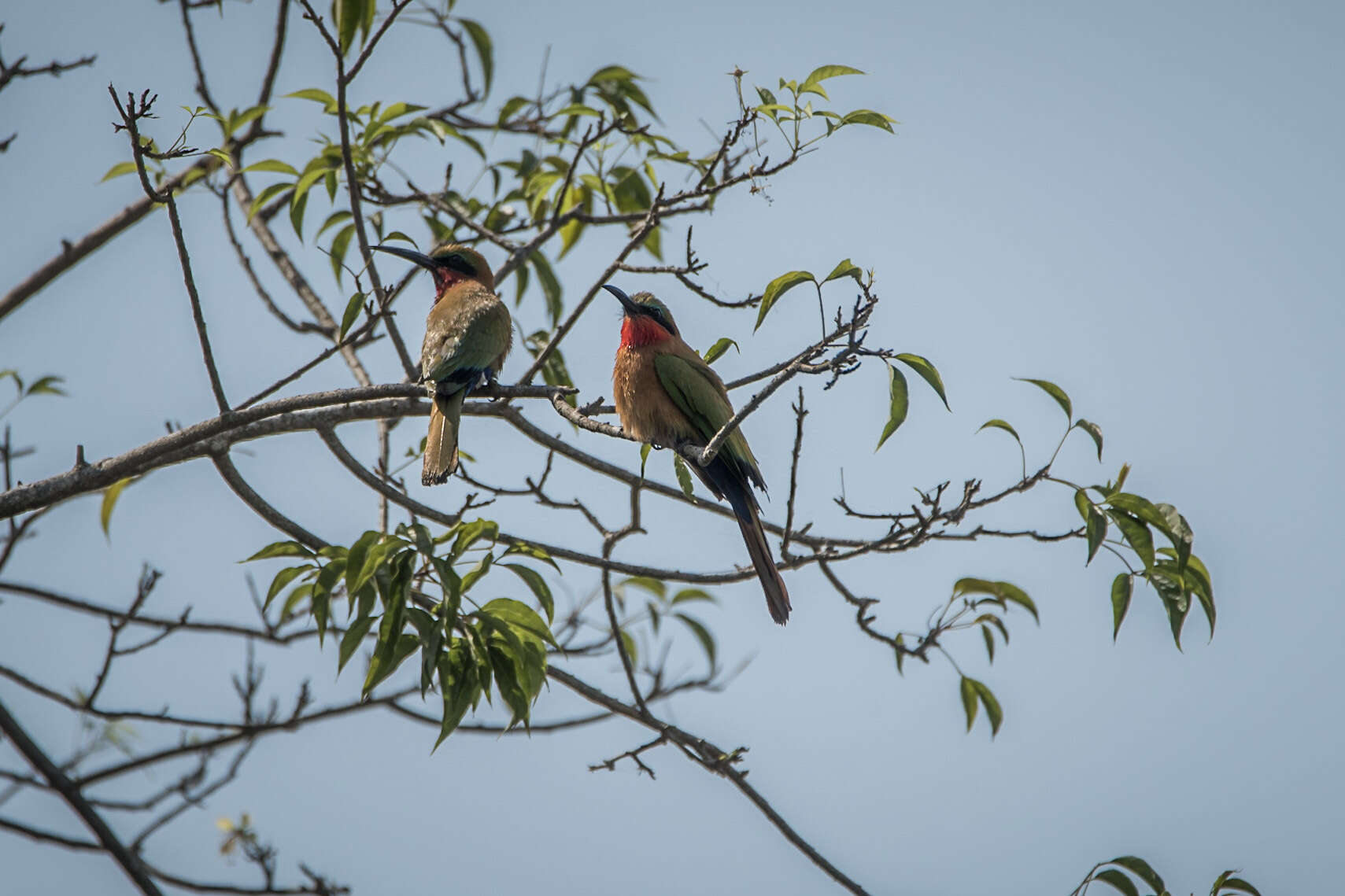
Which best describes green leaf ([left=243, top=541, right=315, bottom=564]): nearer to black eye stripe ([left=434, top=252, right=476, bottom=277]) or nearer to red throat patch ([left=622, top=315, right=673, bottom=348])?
red throat patch ([left=622, top=315, right=673, bottom=348])

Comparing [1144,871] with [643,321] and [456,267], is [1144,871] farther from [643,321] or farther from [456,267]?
[456,267]

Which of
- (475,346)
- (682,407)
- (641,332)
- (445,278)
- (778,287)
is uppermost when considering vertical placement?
(445,278)

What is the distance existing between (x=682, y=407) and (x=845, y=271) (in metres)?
1.98

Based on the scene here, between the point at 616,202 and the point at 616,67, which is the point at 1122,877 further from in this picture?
the point at 616,67

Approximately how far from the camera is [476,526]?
283 cm

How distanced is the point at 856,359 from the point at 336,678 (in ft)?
4.81

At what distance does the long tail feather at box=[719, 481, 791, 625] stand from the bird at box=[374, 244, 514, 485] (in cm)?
105

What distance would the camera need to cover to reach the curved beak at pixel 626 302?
505cm

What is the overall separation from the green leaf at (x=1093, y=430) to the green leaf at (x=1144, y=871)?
112 centimetres

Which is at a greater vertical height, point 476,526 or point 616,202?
point 616,202

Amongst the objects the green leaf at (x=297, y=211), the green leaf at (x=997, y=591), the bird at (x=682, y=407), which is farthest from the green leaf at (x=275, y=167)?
the green leaf at (x=997, y=591)

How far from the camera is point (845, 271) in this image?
2.67 m

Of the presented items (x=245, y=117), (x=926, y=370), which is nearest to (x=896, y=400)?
(x=926, y=370)

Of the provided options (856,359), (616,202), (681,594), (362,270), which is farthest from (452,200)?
(856,359)
